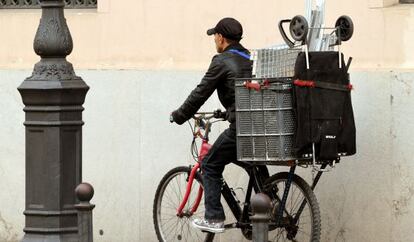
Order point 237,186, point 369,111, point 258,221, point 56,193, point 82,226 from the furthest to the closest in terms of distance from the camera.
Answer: point 237,186 < point 369,111 < point 56,193 < point 82,226 < point 258,221

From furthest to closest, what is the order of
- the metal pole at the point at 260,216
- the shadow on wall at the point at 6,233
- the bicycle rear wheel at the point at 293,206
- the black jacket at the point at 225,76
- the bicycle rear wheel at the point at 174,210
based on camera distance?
the shadow on wall at the point at 6,233 < the bicycle rear wheel at the point at 174,210 < the black jacket at the point at 225,76 < the bicycle rear wheel at the point at 293,206 < the metal pole at the point at 260,216

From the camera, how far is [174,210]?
10344mm

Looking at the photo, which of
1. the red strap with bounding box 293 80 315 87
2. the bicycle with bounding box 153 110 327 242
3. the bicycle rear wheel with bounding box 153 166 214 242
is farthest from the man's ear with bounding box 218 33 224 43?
the bicycle rear wheel with bounding box 153 166 214 242

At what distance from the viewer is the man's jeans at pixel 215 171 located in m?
8.92

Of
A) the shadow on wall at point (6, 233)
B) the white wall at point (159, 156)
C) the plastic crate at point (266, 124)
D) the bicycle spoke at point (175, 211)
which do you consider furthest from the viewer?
the shadow on wall at point (6, 233)

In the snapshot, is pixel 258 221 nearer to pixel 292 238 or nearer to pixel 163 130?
pixel 292 238

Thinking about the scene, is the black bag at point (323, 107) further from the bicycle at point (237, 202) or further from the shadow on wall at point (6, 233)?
the shadow on wall at point (6, 233)

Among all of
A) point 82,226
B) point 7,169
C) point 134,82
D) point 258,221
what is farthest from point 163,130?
point 258,221

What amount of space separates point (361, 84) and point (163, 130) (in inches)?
81.6

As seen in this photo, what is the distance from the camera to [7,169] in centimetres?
1156

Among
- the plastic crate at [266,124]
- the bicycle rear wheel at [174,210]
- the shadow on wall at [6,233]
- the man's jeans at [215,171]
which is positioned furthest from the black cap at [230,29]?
the shadow on wall at [6,233]

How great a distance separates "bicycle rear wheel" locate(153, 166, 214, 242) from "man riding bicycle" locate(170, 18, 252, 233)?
690 mm

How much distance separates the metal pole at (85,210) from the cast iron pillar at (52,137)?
34.8 inches

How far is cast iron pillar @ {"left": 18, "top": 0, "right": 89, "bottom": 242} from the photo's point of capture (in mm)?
8523
